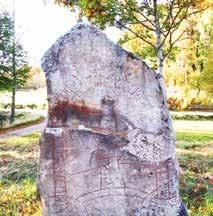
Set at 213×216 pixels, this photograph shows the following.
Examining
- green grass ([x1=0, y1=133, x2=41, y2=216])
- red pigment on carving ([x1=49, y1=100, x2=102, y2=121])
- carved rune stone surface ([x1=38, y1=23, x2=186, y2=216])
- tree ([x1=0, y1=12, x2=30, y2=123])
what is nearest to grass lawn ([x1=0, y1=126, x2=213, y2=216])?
green grass ([x1=0, y1=133, x2=41, y2=216])

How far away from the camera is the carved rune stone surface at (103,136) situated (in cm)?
488

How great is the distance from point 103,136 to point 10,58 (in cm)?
1751

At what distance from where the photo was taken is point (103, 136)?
4.88 meters

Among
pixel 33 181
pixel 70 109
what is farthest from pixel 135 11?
pixel 70 109

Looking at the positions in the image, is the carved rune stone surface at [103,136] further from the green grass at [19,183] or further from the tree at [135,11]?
the tree at [135,11]

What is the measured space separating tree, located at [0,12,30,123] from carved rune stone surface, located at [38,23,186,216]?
49.1 feet

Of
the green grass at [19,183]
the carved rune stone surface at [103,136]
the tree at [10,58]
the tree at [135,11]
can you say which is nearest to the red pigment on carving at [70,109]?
the carved rune stone surface at [103,136]

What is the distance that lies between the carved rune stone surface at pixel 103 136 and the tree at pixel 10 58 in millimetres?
14965

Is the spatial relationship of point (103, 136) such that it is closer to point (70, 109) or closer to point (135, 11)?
point (70, 109)

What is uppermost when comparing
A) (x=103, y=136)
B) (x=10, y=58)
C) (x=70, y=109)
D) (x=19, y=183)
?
(x=10, y=58)

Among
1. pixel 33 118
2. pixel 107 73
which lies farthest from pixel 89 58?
pixel 33 118

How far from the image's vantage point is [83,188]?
4.92 meters

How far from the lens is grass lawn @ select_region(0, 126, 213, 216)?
652 centimetres

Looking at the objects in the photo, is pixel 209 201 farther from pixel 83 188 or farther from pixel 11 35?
pixel 11 35
